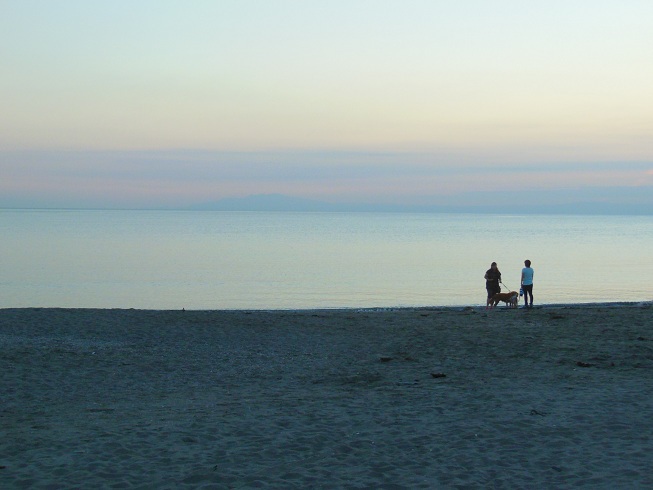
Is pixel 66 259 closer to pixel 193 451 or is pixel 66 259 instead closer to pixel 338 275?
pixel 338 275

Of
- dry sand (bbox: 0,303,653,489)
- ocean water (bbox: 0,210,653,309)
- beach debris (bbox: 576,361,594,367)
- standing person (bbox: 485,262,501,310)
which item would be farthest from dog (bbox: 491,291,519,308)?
beach debris (bbox: 576,361,594,367)

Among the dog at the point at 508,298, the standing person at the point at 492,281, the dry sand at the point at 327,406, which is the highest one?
the standing person at the point at 492,281

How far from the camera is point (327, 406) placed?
10.5 metres

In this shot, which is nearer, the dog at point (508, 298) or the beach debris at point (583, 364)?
the beach debris at point (583, 364)

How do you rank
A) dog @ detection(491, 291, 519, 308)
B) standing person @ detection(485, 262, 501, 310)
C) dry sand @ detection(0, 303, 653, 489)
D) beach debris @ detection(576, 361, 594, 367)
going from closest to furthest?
dry sand @ detection(0, 303, 653, 489) < beach debris @ detection(576, 361, 594, 367) < dog @ detection(491, 291, 519, 308) < standing person @ detection(485, 262, 501, 310)

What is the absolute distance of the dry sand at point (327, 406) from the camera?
24.8ft

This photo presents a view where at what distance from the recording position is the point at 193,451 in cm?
823

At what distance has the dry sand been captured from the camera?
755 cm

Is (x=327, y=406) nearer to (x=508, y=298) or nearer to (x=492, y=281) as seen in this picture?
(x=508, y=298)

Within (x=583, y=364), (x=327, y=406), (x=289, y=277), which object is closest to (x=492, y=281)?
(x=583, y=364)

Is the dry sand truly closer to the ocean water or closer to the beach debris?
the beach debris

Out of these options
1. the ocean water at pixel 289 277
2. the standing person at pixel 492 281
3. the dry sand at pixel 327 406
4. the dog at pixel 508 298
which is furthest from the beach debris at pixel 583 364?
the ocean water at pixel 289 277

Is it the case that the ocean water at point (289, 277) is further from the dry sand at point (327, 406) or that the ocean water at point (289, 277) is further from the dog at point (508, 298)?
the dry sand at point (327, 406)

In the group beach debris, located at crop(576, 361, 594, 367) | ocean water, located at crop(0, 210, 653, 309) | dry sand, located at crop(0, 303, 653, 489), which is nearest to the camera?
dry sand, located at crop(0, 303, 653, 489)
